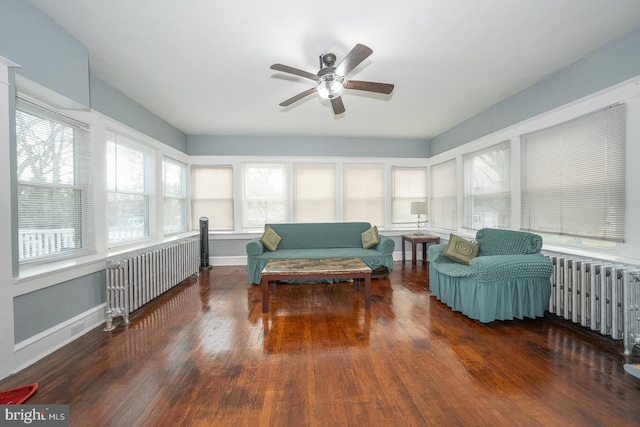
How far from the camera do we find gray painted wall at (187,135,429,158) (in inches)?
225

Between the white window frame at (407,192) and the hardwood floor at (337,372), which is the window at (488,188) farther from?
the hardwood floor at (337,372)

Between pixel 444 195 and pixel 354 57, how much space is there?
4.36m

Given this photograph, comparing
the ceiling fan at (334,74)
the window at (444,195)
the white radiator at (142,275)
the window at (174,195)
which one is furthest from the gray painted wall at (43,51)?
the window at (444,195)

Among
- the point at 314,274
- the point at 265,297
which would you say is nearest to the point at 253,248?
the point at 265,297

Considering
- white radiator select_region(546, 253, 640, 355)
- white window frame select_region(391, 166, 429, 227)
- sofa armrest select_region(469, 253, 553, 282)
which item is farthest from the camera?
Answer: white window frame select_region(391, 166, 429, 227)

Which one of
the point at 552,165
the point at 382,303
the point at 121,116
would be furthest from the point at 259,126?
the point at 552,165

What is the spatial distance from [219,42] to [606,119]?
12.9ft

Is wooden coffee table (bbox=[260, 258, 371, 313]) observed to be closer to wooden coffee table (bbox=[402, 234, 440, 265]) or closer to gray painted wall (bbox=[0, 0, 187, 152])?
wooden coffee table (bbox=[402, 234, 440, 265])

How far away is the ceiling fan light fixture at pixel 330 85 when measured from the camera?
2.42 metres

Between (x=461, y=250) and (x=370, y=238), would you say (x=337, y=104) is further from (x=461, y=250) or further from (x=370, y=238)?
(x=370, y=238)

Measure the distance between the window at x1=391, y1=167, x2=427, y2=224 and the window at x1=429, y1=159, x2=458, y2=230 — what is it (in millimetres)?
241

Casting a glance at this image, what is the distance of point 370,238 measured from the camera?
4887 mm

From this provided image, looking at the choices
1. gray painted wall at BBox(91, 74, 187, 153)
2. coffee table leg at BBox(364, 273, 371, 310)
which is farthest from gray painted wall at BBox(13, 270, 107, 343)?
coffee table leg at BBox(364, 273, 371, 310)

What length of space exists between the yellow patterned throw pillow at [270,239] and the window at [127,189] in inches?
72.8
